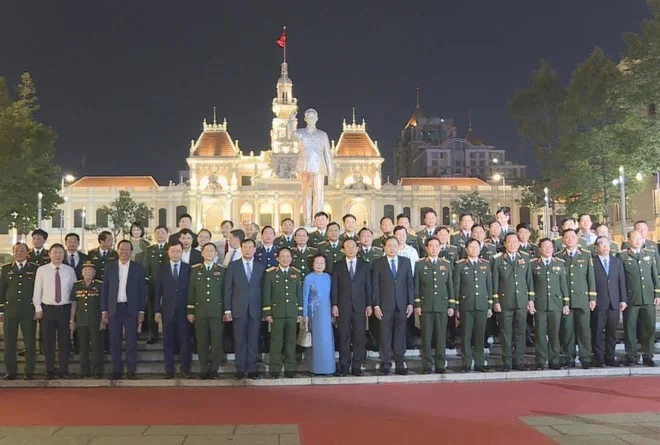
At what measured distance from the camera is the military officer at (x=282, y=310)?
7.99 meters

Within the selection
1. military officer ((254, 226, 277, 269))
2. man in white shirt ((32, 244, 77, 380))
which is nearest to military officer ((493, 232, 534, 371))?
military officer ((254, 226, 277, 269))

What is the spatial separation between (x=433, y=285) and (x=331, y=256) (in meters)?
1.66

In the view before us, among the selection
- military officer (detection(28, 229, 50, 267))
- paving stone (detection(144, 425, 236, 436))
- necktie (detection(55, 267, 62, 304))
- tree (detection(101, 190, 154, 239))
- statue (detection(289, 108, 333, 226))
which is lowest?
paving stone (detection(144, 425, 236, 436))

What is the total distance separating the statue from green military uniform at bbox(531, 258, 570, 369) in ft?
16.1

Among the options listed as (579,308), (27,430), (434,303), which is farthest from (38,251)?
(579,308)

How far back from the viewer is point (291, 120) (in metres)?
62.9

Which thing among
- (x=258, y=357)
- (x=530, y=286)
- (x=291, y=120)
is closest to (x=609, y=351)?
(x=530, y=286)

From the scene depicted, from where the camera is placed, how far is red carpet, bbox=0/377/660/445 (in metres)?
5.54

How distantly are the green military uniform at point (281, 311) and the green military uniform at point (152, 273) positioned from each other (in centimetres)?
198

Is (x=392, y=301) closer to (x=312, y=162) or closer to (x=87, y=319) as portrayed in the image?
(x=87, y=319)

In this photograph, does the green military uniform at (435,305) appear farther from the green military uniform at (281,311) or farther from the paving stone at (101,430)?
the paving stone at (101,430)

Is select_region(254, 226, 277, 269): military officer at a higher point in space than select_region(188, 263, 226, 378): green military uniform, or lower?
higher

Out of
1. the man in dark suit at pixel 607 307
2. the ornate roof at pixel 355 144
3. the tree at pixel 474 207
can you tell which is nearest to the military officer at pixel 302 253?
the man in dark suit at pixel 607 307

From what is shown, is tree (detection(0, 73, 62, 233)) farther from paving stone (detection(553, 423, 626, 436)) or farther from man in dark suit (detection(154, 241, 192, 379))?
paving stone (detection(553, 423, 626, 436))
